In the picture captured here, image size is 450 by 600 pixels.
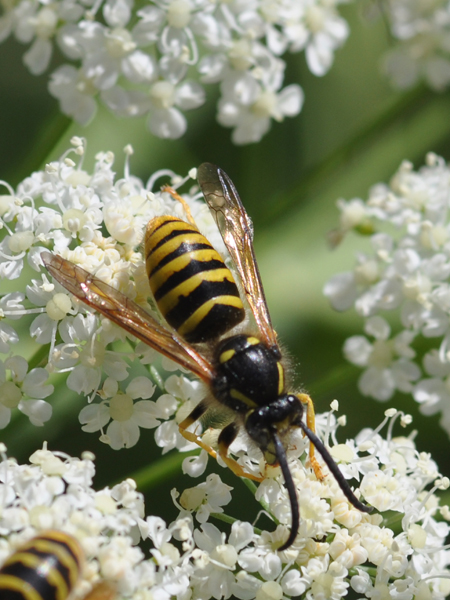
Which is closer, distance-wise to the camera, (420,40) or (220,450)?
(220,450)

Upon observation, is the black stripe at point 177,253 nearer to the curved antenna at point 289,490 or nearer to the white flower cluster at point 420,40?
the curved antenna at point 289,490

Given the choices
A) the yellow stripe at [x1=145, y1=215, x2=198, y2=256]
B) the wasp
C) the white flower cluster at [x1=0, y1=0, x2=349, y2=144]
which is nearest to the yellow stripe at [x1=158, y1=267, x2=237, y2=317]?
the yellow stripe at [x1=145, y1=215, x2=198, y2=256]

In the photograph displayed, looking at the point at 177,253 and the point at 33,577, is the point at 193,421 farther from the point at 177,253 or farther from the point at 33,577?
the point at 33,577

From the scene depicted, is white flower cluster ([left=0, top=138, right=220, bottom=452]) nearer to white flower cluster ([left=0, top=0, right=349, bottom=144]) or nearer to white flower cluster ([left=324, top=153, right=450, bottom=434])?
white flower cluster ([left=0, top=0, right=349, bottom=144])

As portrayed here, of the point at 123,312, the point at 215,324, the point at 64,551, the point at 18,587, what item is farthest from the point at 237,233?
the point at 18,587

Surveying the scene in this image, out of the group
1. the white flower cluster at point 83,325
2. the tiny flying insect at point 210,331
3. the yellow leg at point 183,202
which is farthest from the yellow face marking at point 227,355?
the yellow leg at point 183,202

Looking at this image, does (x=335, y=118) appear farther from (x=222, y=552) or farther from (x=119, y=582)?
(x=119, y=582)

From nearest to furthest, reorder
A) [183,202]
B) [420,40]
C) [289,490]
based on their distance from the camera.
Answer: [289,490] < [183,202] < [420,40]
